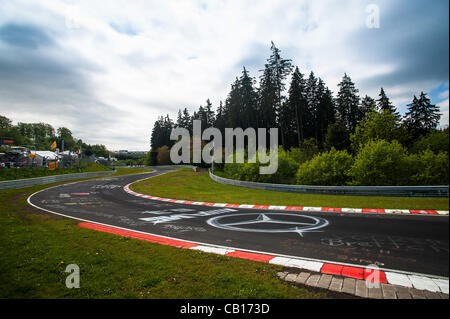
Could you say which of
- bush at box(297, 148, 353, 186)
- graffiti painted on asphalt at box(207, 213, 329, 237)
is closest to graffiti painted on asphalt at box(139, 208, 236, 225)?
graffiti painted on asphalt at box(207, 213, 329, 237)

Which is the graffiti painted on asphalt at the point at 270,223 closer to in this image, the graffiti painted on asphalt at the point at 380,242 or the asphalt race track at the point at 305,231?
the asphalt race track at the point at 305,231

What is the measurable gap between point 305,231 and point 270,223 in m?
1.94

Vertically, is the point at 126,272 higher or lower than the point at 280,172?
lower

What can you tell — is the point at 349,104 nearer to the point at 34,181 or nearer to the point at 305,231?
the point at 305,231

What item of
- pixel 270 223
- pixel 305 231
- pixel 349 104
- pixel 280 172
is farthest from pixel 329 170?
pixel 349 104

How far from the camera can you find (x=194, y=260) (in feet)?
19.9

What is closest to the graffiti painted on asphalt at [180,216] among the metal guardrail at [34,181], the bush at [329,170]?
the bush at [329,170]

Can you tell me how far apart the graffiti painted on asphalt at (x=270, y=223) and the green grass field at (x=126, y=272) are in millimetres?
3528

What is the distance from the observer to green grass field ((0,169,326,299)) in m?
4.43

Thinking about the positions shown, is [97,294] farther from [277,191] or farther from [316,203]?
[277,191]

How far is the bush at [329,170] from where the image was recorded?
20.2m

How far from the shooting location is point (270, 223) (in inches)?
412

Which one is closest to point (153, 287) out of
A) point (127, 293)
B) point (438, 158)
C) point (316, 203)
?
point (127, 293)
